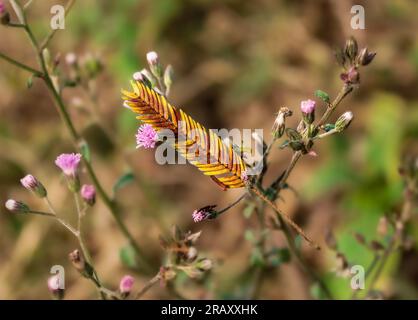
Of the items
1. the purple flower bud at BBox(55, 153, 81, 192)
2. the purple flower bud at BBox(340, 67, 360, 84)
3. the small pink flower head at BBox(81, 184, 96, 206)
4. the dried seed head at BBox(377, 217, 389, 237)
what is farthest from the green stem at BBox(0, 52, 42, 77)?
the dried seed head at BBox(377, 217, 389, 237)

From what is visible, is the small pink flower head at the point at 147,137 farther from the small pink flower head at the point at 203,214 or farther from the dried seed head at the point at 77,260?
the dried seed head at the point at 77,260

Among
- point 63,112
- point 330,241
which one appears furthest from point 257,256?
point 63,112

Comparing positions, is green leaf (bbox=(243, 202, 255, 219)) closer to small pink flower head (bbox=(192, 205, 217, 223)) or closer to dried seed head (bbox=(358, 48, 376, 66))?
small pink flower head (bbox=(192, 205, 217, 223))

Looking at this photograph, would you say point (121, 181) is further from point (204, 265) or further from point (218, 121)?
point (218, 121)

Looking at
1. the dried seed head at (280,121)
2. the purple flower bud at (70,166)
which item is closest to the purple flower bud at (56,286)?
the purple flower bud at (70,166)

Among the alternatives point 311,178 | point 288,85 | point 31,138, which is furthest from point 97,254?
point 288,85

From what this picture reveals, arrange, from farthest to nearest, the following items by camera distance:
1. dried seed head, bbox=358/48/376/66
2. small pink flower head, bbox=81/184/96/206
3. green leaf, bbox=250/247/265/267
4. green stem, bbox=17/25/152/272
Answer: green leaf, bbox=250/247/265/267 < green stem, bbox=17/25/152/272 < small pink flower head, bbox=81/184/96/206 < dried seed head, bbox=358/48/376/66

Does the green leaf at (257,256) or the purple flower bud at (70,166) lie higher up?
the purple flower bud at (70,166)
